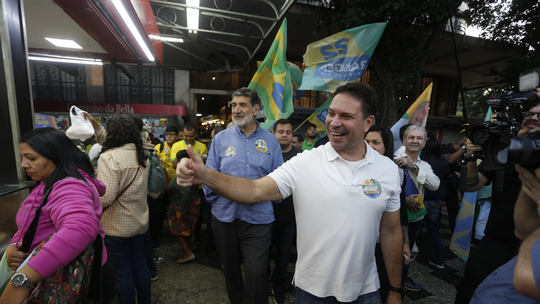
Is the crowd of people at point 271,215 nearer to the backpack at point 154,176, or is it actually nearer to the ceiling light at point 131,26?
the backpack at point 154,176

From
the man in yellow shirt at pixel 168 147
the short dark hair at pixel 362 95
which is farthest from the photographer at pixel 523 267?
the man in yellow shirt at pixel 168 147

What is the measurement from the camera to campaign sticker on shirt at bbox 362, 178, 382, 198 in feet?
4.98

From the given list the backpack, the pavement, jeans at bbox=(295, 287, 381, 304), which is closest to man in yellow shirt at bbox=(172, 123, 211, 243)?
the pavement

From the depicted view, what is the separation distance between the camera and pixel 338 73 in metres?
4.72

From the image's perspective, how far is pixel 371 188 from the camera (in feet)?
5.02

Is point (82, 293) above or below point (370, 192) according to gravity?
below

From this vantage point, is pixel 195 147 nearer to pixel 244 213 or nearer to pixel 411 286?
pixel 244 213

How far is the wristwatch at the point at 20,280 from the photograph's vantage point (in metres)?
1.22

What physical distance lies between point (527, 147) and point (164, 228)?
5.37m

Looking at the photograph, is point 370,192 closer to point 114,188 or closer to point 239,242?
point 239,242

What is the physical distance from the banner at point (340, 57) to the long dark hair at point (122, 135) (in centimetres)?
304

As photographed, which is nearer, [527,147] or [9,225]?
[527,147]

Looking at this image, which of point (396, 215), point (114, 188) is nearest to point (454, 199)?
point (396, 215)

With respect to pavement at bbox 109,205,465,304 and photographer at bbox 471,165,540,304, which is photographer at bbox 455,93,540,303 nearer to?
photographer at bbox 471,165,540,304
